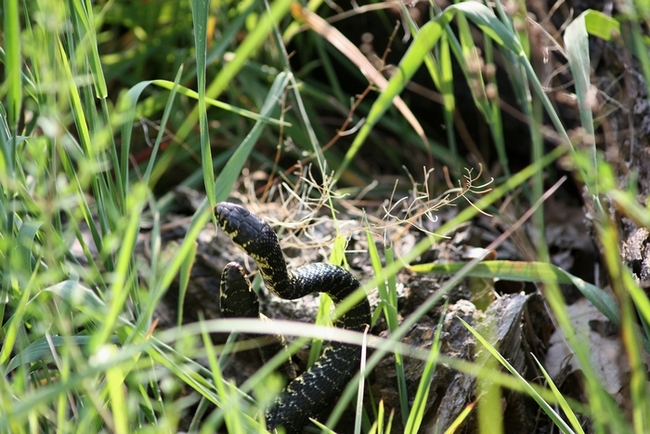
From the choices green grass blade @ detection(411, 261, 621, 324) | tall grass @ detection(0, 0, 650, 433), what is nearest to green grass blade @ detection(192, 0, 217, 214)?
tall grass @ detection(0, 0, 650, 433)

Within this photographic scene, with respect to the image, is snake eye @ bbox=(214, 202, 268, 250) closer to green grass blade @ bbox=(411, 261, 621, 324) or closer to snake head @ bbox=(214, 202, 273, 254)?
snake head @ bbox=(214, 202, 273, 254)

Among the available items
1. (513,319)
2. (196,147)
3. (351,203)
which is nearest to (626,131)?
(513,319)

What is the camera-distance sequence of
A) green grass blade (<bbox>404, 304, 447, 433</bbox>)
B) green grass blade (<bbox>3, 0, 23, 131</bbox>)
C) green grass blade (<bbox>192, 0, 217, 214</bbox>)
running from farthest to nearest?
green grass blade (<bbox>192, 0, 217, 214</bbox>) → green grass blade (<bbox>404, 304, 447, 433</bbox>) → green grass blade (<bbox>3, 0, 23, 131</bbox>)

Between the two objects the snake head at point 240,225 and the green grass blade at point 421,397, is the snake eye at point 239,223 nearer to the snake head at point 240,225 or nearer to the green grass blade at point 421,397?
the snake head at point 240,225

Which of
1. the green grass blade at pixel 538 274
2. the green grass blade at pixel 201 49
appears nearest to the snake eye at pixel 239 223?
the green grass blade at pixel 201 49

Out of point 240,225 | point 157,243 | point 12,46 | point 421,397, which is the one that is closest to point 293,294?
point 240,225

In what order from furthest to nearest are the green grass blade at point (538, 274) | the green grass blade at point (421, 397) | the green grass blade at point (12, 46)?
1. the green grass blade at point (538, 274)
2. the green grass blade at point (421, 397)
3. the green grass blade at point (12, 46)

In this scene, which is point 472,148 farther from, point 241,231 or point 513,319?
point 241,231
